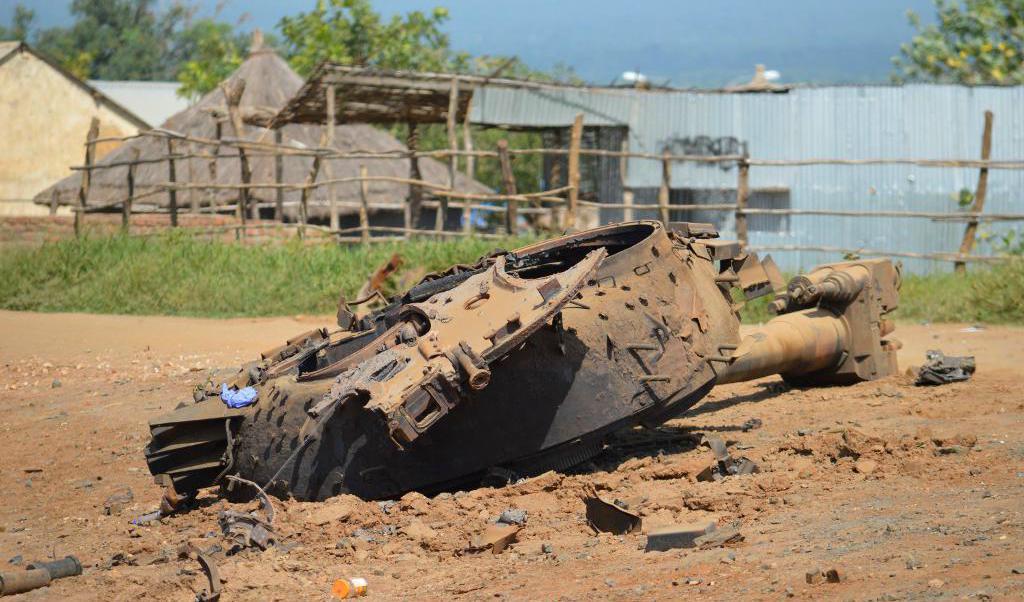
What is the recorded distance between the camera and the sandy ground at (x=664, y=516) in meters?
4.30

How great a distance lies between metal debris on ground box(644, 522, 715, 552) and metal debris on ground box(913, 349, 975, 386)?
430 centimetres

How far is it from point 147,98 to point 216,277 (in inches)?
1298

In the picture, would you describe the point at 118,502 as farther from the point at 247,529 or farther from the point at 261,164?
the point at 261,164

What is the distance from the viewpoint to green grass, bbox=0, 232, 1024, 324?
13.8 m

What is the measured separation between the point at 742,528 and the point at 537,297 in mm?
1406

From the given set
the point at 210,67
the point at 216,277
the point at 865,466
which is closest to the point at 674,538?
the point at 865,466

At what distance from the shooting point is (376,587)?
4.77 meters

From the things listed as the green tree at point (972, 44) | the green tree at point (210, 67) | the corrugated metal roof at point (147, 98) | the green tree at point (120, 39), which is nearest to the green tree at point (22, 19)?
the green tree at point (120, 39)

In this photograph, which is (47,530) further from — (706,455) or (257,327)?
(257,327)

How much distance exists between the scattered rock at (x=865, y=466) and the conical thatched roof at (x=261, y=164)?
1806 centimetres

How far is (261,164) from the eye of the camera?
23.8 meters

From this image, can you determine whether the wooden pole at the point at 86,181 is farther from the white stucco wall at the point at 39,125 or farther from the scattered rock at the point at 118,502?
the white stucco wall at the point at 39,125

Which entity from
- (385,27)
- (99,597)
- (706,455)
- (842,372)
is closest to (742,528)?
(706,455)

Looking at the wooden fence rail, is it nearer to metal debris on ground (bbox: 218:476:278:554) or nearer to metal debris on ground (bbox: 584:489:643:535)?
metal debris on ground (bbox: 584:489:643:535)
